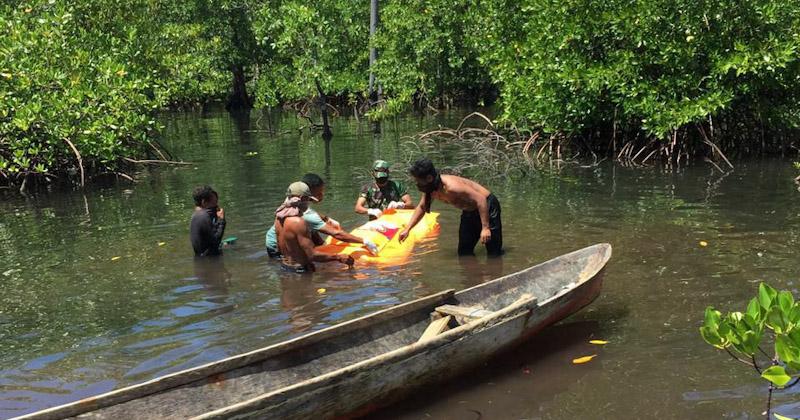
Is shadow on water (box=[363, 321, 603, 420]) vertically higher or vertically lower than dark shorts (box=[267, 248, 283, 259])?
lower

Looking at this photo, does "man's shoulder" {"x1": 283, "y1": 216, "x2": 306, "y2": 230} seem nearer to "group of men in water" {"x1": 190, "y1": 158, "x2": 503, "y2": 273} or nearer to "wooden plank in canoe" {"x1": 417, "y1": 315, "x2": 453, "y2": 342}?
"group of men in water" {"x1": 190, "y1": 158, "x2": 503, "y2": 273}

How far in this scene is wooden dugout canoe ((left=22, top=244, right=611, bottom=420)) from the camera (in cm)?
462

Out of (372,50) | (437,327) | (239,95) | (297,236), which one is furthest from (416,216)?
(239,95)

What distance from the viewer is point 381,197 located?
10953 mm

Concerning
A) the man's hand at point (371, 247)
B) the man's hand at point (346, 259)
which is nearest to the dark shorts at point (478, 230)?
the man's hand at point (371, 247)

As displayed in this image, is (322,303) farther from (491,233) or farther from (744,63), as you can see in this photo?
(744,63)

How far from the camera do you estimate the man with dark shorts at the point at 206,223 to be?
30.6 ft

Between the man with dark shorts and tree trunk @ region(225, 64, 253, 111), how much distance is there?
32046mm

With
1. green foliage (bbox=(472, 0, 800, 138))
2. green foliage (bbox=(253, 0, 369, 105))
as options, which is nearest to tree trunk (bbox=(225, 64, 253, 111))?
green foliage (bbox=(253, 0, 369, 105))

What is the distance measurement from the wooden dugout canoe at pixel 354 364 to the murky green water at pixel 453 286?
337mm

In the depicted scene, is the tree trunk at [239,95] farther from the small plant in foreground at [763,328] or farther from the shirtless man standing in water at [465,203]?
the small plant in foreground at [763,328]

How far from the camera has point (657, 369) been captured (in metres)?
5.89

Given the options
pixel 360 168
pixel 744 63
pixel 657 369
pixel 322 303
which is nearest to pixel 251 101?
pixel 360 168

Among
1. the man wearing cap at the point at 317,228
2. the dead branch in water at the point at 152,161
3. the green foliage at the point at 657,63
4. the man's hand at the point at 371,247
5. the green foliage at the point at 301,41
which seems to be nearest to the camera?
the man wearing cap at the point at 317,228
